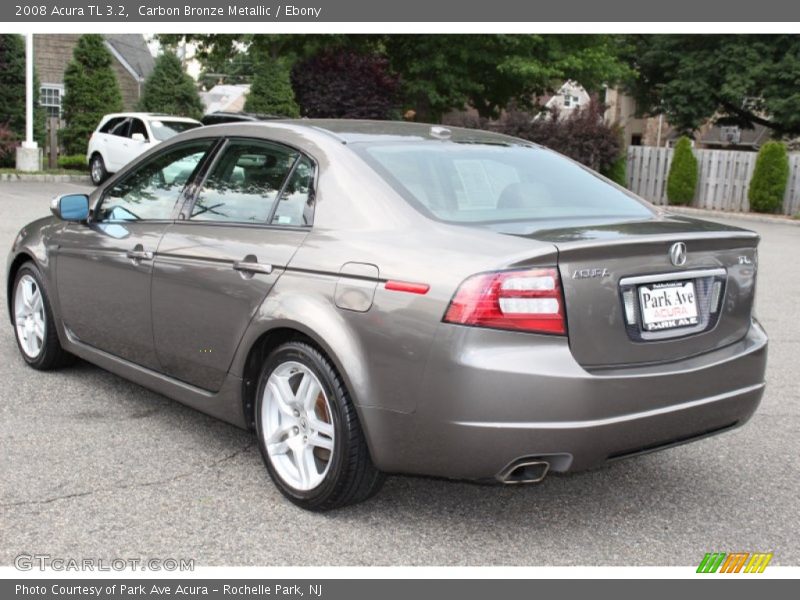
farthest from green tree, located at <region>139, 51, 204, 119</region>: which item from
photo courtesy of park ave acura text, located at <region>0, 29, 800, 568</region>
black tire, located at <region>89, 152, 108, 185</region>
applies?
photo courtesy of park ave acura text, located at <region>0, 29, 800, 568</region>

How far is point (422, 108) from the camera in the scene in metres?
31.9

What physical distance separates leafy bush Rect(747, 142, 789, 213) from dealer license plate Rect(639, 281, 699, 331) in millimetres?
21091

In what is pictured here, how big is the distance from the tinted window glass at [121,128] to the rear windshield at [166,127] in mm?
830

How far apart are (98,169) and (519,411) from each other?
70.0 feet

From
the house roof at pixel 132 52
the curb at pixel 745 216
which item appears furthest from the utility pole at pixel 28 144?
the house roof at pixel 132 52

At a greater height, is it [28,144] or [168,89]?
[168,89]

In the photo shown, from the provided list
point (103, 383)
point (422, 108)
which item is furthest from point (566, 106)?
point (103, 383)

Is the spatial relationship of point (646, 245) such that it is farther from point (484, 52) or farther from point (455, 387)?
point (484, 52)

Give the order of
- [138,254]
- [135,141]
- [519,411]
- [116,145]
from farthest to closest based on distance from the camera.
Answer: [116,145]
[135,141]
[138,254]
[519,411]

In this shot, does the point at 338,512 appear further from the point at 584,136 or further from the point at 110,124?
the point at 584,136

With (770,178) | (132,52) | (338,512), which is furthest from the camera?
(132,52)

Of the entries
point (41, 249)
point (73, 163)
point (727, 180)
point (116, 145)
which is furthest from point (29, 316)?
point (73, 163)

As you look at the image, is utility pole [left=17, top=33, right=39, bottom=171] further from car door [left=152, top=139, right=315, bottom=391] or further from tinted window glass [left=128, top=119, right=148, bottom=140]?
car door [left=152, top=139, right=315, bottom=391]

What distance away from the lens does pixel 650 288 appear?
3.63 metres
